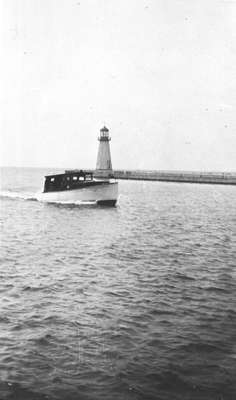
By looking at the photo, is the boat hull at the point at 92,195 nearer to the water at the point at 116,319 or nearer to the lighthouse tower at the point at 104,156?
the water at the point at 116,319

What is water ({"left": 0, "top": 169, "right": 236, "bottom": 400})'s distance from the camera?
24.4 feet

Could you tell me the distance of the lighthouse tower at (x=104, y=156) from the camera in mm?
73875

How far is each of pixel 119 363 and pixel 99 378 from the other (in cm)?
72

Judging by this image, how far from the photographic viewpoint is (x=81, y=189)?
125 feet

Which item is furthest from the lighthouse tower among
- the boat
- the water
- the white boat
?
the water

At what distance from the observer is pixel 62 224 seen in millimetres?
27406

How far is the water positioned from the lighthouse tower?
5314 cm

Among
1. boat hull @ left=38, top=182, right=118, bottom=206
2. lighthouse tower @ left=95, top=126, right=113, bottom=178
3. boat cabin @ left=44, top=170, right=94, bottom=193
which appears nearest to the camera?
boat cabin @ left=44, top=170, right=94, bottom=193

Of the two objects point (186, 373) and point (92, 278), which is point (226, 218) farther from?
point (186, 373)

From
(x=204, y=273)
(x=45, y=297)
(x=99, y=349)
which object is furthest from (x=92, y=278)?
(x=99, y=349)

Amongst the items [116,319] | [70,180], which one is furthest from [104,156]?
[116,319]

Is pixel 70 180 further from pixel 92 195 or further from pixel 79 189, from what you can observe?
pixel 92 195

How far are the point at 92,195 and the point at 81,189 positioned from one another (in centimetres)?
123

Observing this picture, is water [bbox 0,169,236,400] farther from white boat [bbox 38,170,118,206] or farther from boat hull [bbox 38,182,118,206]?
boat hull [bbox 38,182,118,206]
